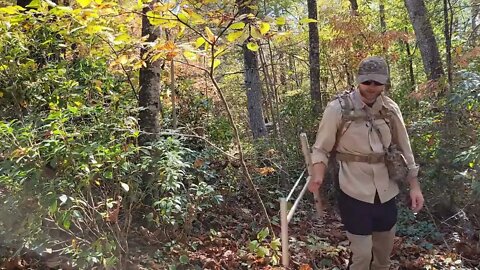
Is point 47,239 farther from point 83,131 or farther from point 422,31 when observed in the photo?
point 422,31

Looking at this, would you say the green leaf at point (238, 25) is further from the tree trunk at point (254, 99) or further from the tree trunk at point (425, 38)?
the tree trunk at point (254, 99)

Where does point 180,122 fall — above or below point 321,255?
above

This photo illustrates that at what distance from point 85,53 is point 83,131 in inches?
78.7

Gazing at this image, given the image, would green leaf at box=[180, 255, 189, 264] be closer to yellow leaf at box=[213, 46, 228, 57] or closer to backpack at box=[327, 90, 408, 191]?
backpack at box=[327, 90, 408, 191]

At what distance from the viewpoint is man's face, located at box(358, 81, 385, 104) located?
11.6 feet

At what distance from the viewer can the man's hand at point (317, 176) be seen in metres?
3.58

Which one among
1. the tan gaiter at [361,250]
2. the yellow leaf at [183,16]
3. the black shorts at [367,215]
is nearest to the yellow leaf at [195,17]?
the yellow leaf at [183,16]

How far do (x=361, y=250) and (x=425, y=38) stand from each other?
673 cm

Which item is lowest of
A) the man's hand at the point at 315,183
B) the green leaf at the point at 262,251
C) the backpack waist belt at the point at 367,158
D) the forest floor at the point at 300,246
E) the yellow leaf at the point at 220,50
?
the forest floor at the point at 300,246

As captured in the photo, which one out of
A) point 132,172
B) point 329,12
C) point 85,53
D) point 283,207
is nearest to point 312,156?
point 283,207

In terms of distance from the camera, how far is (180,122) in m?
7.47

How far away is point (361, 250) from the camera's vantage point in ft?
11.8

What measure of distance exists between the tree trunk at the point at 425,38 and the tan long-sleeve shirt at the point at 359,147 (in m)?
5.86

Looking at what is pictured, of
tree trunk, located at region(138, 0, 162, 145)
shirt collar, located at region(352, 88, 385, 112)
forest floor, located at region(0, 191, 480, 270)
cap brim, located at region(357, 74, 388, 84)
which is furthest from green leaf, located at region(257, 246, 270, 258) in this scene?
tree trunk, located at region(138, 0, 162, 145)
